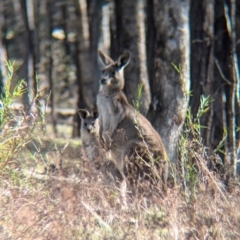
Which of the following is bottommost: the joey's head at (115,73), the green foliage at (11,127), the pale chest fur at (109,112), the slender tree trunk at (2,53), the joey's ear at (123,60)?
the slender tree trunk at (2,53)

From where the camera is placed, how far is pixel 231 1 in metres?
13.0

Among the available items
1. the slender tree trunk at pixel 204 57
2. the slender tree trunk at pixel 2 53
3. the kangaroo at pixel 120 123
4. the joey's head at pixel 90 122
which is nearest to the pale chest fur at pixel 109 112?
the kangaroo at pixel 120 123

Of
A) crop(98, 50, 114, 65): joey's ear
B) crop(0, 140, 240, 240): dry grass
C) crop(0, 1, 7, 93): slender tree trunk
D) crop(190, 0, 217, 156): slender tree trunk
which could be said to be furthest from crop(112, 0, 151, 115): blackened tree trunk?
crop(0, 140, 240, 240): dry grass

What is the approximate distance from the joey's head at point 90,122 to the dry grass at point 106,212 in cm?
362

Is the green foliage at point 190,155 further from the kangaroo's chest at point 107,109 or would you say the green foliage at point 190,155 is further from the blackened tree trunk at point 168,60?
the blackened tree trunk at point 168,60

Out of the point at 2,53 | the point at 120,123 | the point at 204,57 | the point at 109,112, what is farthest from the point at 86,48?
the point at 120,123

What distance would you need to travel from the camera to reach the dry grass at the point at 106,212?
6.98 m

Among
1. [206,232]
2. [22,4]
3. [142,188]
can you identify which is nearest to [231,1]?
[142,188]

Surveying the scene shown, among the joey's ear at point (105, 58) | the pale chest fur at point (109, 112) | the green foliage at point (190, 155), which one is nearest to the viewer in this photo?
the green foliage at point (190, 155)

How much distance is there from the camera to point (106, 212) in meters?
7.20

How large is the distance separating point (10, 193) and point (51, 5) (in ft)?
44.9

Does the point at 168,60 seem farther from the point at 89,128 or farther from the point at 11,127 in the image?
Result: the point at 11,127

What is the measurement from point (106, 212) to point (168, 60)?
4.68 m

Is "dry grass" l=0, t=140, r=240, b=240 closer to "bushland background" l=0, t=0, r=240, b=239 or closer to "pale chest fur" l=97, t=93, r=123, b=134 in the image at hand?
"bushland background" l=0, t=0, r=240, b=239
